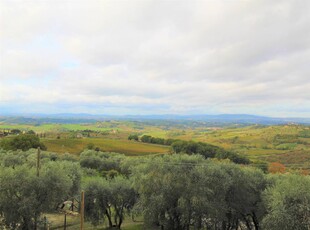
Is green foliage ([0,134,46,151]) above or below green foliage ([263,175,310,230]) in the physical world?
below

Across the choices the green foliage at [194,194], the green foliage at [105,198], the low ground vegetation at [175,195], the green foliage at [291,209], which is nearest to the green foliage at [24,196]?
the low ground vegetation at [175,195]

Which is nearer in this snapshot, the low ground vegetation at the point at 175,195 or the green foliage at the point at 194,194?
the low ground vegetation at the point at 175,195

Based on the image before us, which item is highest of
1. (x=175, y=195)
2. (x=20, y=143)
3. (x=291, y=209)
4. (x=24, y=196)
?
(x=291, y=209)

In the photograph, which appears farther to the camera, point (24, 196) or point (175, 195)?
point (175, 195)

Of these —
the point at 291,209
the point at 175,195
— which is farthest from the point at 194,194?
the point at 291,209

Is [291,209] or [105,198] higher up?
[291,209]

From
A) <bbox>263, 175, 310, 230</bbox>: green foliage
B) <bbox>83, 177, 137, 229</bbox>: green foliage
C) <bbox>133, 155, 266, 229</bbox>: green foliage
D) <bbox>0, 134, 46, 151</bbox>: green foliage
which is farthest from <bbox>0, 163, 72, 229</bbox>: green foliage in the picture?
<bbox>0, 134, 46, 151</bbox>: green foliage

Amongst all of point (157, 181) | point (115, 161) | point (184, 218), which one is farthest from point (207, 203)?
point (115, 161)

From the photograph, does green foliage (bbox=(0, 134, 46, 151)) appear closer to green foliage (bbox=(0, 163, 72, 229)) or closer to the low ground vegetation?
the low ground vegetation

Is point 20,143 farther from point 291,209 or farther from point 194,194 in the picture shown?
point 291,209

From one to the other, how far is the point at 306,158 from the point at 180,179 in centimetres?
10857

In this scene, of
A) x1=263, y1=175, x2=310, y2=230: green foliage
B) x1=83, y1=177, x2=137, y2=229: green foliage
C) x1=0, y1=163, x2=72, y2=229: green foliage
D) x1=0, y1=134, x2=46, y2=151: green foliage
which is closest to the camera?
x1=263, y1=175, x2=310, y2=230: green foliage

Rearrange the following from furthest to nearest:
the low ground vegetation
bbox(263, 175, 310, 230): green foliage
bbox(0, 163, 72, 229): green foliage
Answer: bbox(0, 163, 72, 229): green foliage → the low ground vegetation → bbox(263, 175, 310, 230): green foliage

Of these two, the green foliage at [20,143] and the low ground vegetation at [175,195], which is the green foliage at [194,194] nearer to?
the low ground vegetation at [175,195]
